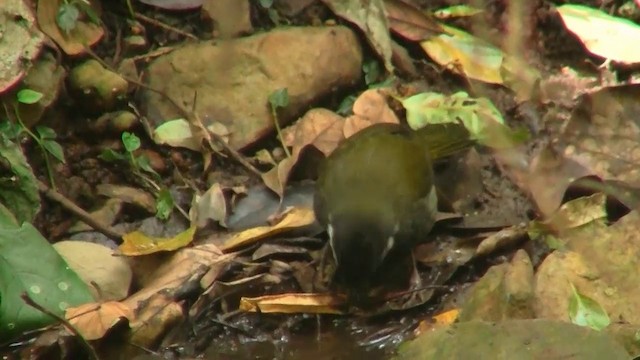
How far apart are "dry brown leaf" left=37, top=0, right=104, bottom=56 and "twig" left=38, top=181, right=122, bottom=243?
68 centimetres

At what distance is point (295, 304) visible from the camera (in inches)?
154

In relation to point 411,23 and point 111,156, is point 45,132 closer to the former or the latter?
point 111,156

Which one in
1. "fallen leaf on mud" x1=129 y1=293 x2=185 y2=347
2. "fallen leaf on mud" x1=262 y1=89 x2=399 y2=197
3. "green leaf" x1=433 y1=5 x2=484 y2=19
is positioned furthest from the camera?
"green leaf" x1=433 y1=5 x2=484 y2=19

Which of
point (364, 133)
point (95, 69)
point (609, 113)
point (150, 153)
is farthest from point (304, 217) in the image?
point (609, 113)

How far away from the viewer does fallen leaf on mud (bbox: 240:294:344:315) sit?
12.8 ft

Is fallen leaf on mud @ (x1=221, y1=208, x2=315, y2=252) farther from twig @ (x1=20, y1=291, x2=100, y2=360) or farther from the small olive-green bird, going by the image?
twig @ (x1=20, y1=291, x2=100, y2=360)

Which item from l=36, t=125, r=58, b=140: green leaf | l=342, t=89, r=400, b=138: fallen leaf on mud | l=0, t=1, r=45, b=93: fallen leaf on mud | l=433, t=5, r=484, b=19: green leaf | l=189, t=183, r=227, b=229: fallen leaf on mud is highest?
l=0, t=1, r=45, b=93: fallen leaf on mud

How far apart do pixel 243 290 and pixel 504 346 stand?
1.12 metres

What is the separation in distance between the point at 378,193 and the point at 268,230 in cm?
47

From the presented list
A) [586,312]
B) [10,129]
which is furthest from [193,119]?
[586,312]

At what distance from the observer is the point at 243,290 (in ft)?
13.1

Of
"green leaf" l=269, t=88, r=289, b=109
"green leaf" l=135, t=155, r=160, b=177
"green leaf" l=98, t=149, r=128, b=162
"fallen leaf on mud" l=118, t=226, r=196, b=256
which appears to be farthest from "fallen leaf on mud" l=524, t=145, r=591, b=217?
"green leaf" l=98, t=149, r=128, b=162

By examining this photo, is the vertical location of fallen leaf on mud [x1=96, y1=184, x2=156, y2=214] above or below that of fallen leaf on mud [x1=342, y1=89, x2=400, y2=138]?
below

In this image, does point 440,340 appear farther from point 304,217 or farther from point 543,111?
point 543,111
